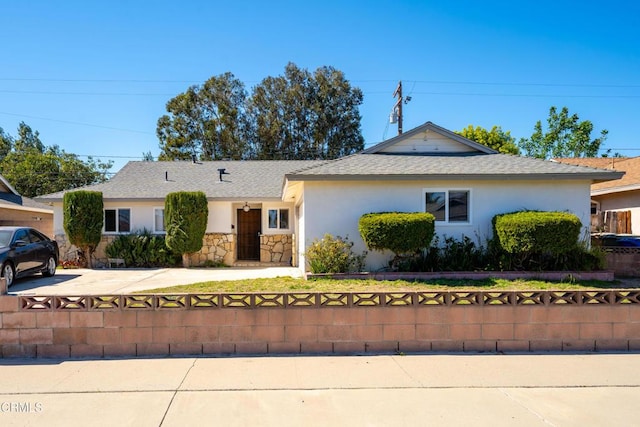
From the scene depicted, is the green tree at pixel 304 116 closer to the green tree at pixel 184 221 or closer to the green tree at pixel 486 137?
the green tree at pixel 486 137

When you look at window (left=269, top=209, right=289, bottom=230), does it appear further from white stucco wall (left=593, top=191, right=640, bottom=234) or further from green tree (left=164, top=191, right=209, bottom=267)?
white stucco wall (left=593, top=191, right=640, bottom=234)

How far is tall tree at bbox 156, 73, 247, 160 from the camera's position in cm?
3216

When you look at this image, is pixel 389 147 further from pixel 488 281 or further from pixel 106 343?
pixel 106 343

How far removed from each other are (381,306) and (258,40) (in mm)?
13438

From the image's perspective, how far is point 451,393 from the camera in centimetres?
392

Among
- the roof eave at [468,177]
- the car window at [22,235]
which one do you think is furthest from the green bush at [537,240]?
the car window at [22,235]

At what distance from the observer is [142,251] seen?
13.6 metres

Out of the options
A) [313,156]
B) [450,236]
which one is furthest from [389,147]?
[313,156]

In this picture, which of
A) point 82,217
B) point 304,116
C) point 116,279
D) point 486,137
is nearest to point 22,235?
point 116,279

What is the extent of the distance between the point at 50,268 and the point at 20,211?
10.4 meters

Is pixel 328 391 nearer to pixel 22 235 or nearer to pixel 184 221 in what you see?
pixel 22 235

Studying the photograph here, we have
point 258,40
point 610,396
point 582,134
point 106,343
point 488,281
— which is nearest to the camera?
point 610,396

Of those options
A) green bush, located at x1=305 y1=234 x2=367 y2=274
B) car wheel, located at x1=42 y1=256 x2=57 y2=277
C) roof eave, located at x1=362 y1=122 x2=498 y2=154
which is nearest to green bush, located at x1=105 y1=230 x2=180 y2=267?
car wheel, located at x1=42 y1=256 x2=57 y2=277

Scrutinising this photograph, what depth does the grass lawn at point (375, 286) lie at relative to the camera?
822 centimetres
